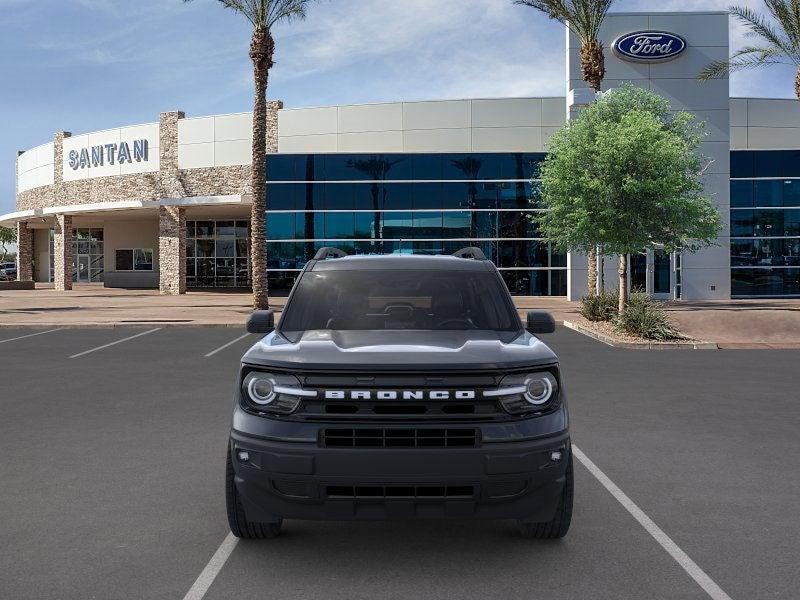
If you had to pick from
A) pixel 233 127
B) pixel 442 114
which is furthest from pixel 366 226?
pixel 233 127

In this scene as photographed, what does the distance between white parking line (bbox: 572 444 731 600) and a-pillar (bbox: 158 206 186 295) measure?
125 feet

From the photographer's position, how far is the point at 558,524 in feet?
15.4

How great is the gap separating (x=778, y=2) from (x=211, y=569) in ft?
98.4

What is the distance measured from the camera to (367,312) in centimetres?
571

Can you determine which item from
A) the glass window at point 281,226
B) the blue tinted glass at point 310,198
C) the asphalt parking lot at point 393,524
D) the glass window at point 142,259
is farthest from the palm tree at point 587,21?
the glass window at point 142,259

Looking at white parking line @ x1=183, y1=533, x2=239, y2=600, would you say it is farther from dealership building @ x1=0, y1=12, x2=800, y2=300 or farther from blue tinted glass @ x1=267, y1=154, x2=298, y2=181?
blue tinted glass @ x1=267, y1=154, x2=298, y2=181

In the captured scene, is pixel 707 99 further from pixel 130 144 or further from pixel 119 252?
pixel 119 252

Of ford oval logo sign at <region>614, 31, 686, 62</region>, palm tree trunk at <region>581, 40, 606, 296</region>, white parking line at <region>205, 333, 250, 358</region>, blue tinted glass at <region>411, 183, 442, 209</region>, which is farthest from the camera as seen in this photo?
blue tinted glass at <region>411, 183, 442, 209</region>

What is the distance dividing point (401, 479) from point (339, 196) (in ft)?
113

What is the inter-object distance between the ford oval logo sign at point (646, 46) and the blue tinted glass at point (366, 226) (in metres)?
13.3

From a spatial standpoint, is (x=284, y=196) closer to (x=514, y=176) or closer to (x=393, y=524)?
(x=514, y=176)

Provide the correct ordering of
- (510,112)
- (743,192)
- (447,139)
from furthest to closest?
(447,139), (743,192), (510,112)

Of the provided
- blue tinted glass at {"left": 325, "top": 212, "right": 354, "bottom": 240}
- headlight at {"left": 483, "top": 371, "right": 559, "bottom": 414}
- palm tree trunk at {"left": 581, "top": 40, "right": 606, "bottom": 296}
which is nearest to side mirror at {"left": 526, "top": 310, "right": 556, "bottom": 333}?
headlight at {"left": 483, "top": 371, "right": 559, "bottom": 414}

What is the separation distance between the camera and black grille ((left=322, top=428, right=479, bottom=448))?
4.11 meters
